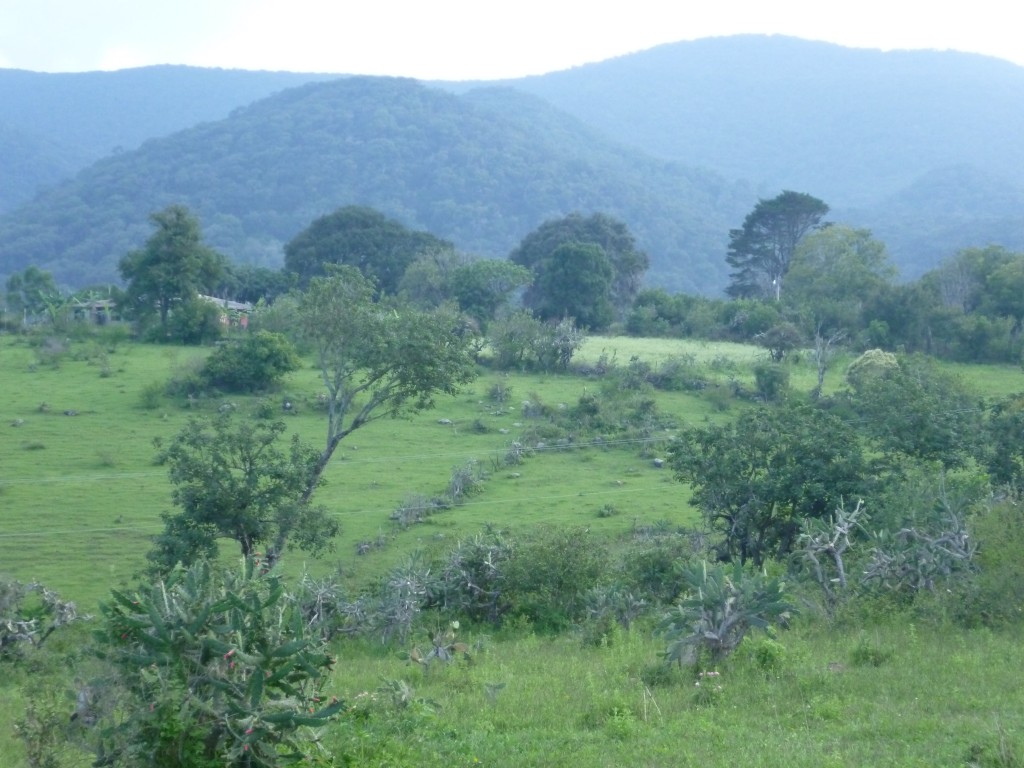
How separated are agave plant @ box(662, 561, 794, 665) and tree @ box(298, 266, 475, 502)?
10.4 metres

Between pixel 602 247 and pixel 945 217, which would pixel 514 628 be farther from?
pixel 945 217

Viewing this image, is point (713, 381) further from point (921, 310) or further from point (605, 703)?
point (605, 703)

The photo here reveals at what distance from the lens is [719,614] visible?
845 cm

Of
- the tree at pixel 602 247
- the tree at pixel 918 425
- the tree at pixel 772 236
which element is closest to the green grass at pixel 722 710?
the tree at pixel 918 425

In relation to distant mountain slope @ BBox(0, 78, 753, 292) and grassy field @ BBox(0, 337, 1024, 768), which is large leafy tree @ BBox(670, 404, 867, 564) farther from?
distant mountain slope @ BBox(0, 78, 753, 292)

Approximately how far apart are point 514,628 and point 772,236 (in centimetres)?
6118

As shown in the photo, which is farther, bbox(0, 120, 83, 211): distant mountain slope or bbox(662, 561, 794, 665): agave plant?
bbox(0, 120, 83, 211): distant mountain slope

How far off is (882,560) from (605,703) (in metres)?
4.23

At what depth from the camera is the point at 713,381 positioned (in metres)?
36.2

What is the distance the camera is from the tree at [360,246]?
6431cm

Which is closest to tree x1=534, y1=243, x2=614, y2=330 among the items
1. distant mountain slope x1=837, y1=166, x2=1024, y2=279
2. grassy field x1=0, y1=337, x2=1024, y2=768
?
grassy field x1=0, y1=337, x2=1024, y2=768

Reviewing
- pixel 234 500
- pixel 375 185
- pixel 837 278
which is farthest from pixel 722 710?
pixel 375 185

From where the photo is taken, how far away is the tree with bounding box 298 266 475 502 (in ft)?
60.8

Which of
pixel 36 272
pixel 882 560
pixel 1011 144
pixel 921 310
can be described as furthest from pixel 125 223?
pixel 1011 144
